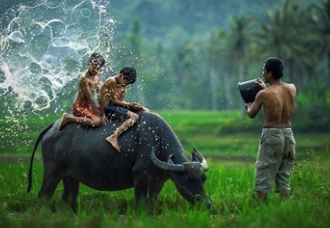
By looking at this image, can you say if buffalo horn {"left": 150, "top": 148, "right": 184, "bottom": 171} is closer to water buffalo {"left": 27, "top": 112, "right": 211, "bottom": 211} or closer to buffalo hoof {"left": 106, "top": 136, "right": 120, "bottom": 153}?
water buffalo {"left": 27, "top": 112, "right": 211, "bottom": 211}

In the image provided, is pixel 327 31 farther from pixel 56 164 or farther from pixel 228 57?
pixel 56 164

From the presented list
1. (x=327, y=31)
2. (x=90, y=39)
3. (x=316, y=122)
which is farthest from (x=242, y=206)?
(x=327, y=31)

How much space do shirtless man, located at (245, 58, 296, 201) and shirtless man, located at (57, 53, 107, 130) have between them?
66.6 inches

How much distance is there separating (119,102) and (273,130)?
167 centimetres

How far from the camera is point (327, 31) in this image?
4159cm

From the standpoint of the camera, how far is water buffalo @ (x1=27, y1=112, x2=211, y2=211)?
6.43 metres

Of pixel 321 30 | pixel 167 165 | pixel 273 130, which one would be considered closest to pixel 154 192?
pixel 167 165

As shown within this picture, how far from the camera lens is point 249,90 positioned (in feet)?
23.0

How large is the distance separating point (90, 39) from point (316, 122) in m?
26.6

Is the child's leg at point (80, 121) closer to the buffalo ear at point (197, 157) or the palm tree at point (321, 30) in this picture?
the buffalo ear at point (197, 157)

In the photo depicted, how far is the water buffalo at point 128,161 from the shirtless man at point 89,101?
9 cm

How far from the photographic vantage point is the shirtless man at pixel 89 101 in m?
7.04

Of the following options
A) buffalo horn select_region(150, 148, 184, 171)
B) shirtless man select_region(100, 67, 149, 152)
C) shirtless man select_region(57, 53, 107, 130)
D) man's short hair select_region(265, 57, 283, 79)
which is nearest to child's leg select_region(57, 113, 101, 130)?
shirtless man select_region(57, 53, 107, 130)

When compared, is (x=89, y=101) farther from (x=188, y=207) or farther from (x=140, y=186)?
(x=188, y=207)
